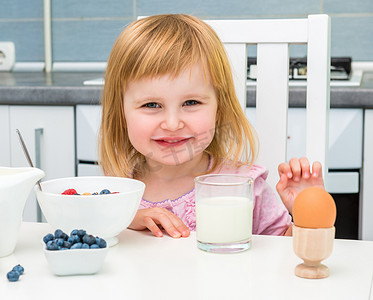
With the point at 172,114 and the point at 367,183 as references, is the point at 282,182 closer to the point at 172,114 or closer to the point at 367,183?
the point at 172,114

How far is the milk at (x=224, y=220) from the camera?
0.89 metres

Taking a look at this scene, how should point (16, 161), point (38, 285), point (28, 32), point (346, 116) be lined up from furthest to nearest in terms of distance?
point (28, 32)
point (16, 161)
point (346, 116)
point (38, 285)

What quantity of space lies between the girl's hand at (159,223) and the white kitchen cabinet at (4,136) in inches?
42.6

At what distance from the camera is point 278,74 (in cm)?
137

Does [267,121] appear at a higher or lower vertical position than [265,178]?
higher

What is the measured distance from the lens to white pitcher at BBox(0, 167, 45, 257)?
0.86 m

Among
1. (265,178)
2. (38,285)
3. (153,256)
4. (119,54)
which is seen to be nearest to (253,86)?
(265,178)

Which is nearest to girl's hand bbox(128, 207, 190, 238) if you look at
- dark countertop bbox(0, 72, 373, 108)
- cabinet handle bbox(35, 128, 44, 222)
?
dark countertop bbox(0, 72, 373, 108)

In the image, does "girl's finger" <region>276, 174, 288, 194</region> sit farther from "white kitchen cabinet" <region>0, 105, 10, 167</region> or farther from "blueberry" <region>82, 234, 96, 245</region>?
"white kitchen cabinet" <region>0, 105, 10, 167</region>

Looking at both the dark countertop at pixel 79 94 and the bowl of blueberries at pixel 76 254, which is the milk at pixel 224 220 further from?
the dark countertop at pixel 79 94

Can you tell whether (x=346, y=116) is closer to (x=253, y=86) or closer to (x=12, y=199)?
(x=253, y=86)

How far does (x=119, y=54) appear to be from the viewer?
123 cm

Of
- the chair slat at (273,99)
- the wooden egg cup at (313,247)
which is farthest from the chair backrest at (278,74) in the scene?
the wooden egg cup at (313,247)

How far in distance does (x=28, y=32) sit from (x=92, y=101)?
97 centimetres
